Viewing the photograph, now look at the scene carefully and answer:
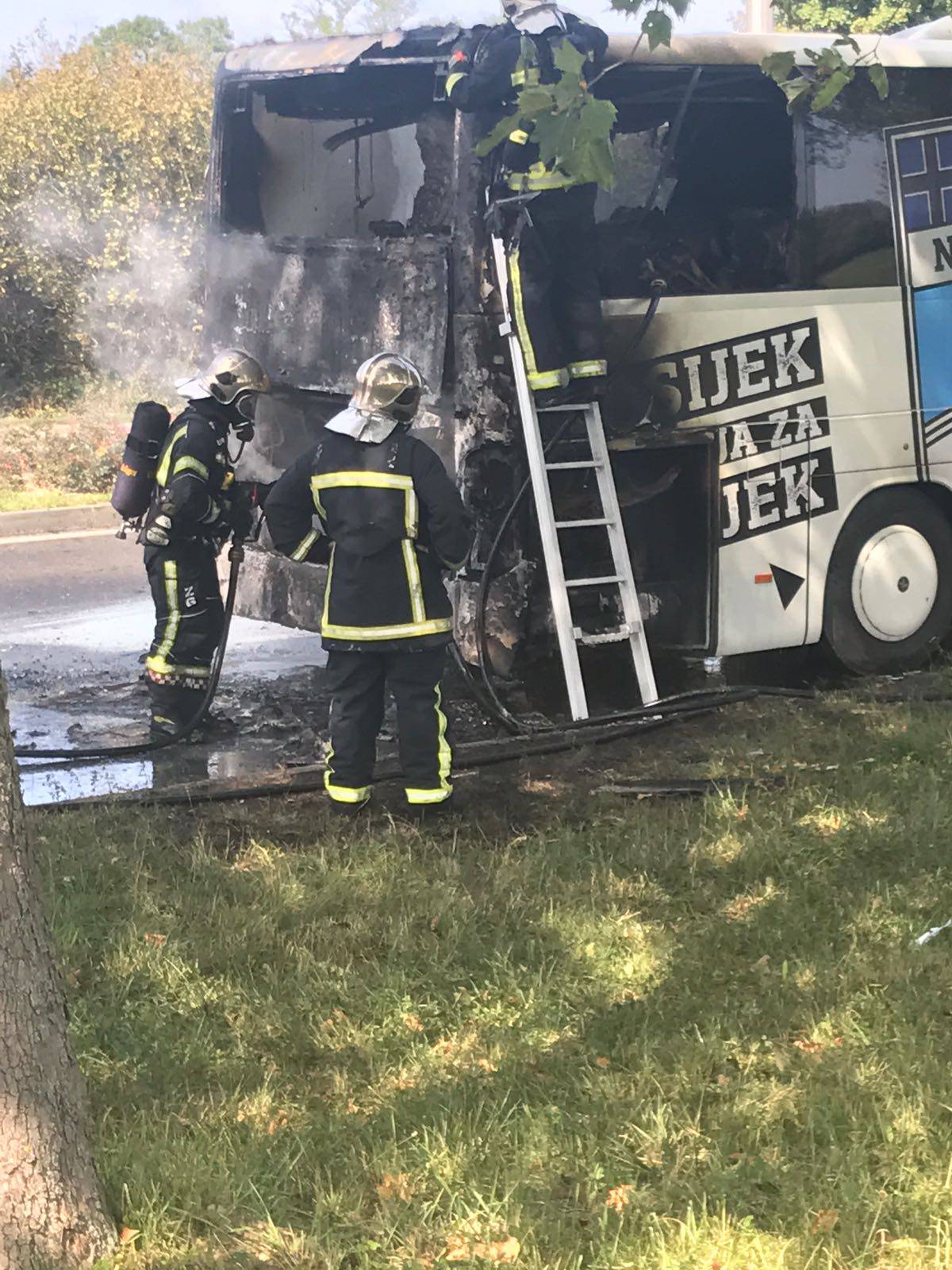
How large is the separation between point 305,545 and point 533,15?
228 cm

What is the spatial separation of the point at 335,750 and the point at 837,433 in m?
2.87

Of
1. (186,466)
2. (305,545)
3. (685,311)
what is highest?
(685,311)

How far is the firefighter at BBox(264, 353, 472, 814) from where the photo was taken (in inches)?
202

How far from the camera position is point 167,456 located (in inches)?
249

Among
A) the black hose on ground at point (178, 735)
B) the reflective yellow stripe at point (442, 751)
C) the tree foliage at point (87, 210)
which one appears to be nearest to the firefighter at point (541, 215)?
the reflective yellow stripe at point (442, 751)

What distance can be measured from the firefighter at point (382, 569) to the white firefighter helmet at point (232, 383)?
1.22m

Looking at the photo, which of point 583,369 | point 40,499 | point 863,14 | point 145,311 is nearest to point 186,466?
point 583,369

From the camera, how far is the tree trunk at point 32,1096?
2.57m

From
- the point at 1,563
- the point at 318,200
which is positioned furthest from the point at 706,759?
the point at 1,563

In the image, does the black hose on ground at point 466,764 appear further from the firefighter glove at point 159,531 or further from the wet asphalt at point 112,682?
the firefighter glove at point 159,531

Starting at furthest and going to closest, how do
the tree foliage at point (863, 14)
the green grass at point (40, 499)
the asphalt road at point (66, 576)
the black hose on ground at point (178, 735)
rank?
the tree foliage at point (863, 14) < the green grass at point (40, 499) < the asphalt road at point (66, 576) < the black hose on ground at point (178, 735)

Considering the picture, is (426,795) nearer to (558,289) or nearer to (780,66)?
(558,289)

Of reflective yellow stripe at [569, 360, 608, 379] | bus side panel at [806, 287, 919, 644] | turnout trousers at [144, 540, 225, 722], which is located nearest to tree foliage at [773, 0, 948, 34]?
bus side panel at [806, 287, 919, 644]

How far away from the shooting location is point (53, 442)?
47.0ft
